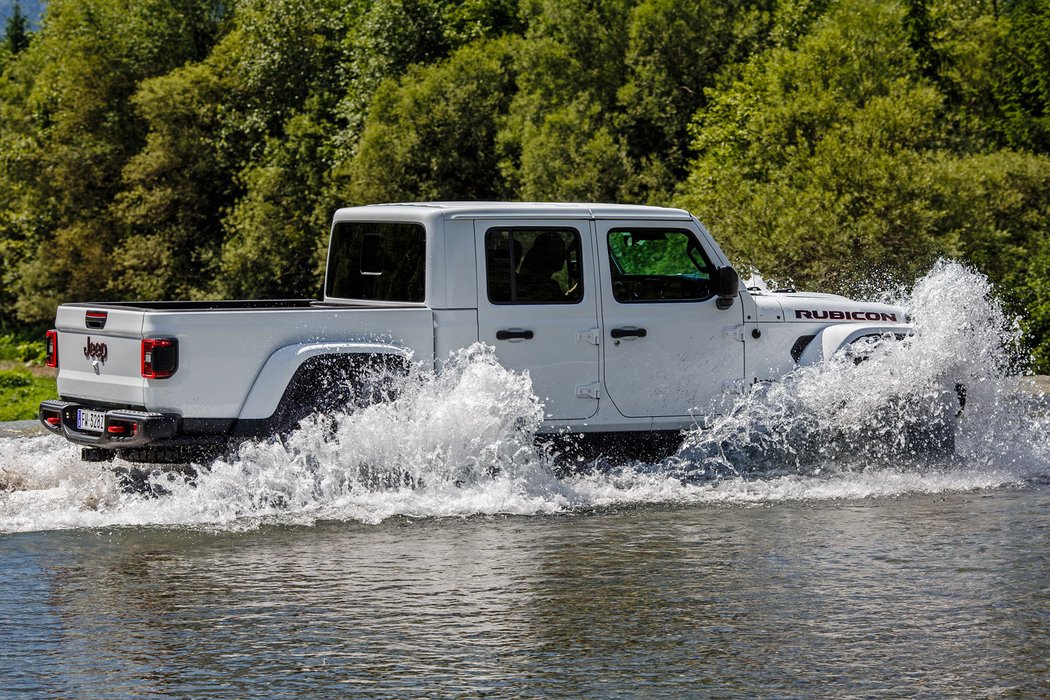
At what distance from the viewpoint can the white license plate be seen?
377 inches

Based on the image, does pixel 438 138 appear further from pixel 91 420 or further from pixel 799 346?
pixel 91 420

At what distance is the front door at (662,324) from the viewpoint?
1063 centimetres

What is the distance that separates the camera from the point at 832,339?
36.5 feet

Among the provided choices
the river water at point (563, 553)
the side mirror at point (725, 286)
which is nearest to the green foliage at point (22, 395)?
the river water at point (563, 553)

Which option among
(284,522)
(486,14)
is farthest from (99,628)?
(486,14)

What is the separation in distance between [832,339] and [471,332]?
2673 mm

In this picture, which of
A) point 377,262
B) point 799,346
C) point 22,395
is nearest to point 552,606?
point 377,262

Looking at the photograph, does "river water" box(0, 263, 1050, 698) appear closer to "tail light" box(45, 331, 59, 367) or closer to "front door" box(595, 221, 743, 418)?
"front door" box(595, 221, 743, 418)

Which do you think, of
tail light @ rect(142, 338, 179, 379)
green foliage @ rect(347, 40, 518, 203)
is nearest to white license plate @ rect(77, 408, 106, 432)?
tail light @ rect(142, 338, 179, 379)

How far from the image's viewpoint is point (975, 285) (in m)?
11.7

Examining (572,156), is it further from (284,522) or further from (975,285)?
(284,522)

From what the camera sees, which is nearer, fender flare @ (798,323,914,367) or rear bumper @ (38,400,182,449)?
rear bumper @ (38,400,182,449)

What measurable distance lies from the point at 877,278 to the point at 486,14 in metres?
25.1

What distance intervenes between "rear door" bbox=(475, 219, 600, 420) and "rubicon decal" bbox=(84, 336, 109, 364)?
2388 mm
